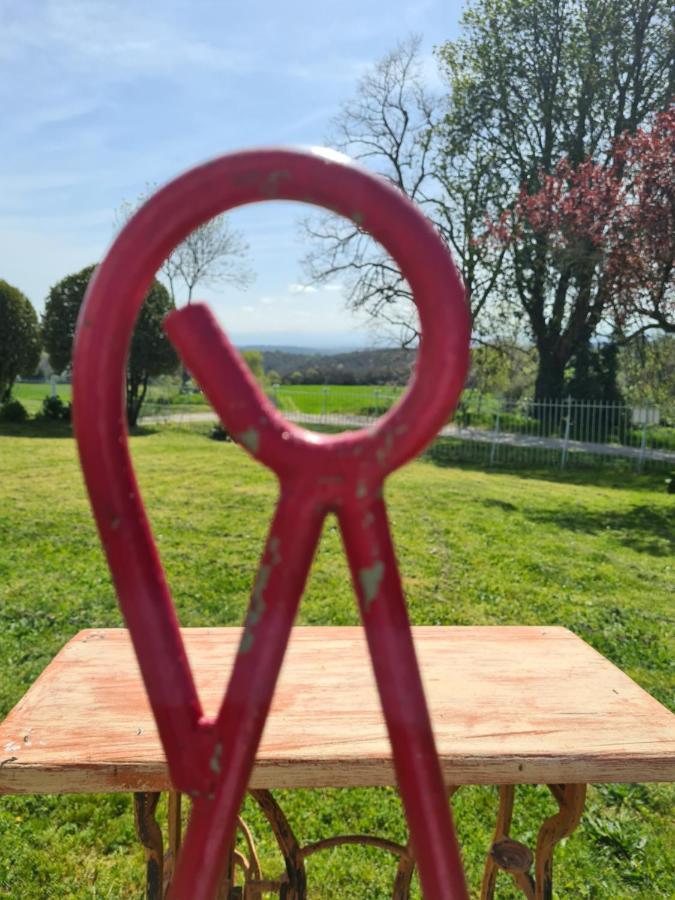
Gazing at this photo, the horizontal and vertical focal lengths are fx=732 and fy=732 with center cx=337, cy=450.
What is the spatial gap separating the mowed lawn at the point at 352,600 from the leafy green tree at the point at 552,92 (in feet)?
26.6

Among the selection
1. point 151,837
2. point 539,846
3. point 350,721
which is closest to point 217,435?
point 151,837

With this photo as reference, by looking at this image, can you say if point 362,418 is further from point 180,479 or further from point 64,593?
point 64,593

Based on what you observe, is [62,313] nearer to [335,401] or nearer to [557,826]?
[335,401]

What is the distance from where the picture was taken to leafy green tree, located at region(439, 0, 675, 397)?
17641 mm

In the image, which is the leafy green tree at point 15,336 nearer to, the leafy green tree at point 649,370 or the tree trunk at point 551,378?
the tree trunk at point 551,378

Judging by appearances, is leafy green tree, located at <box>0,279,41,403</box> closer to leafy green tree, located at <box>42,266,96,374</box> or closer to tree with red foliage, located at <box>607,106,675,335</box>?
leafy green tree, located at <box>42,266,96,374</box>

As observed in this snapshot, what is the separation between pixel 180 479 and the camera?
961 centimetres

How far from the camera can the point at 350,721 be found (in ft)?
5.91

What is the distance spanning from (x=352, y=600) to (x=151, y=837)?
10.7 feet

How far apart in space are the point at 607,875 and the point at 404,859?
1.00m

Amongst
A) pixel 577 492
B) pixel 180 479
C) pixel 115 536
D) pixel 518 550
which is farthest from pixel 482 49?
pixel 115 536

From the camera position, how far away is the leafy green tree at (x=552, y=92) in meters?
17.6

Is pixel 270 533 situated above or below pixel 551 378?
below

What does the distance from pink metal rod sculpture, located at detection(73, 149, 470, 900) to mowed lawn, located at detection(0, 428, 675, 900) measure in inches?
70.6
